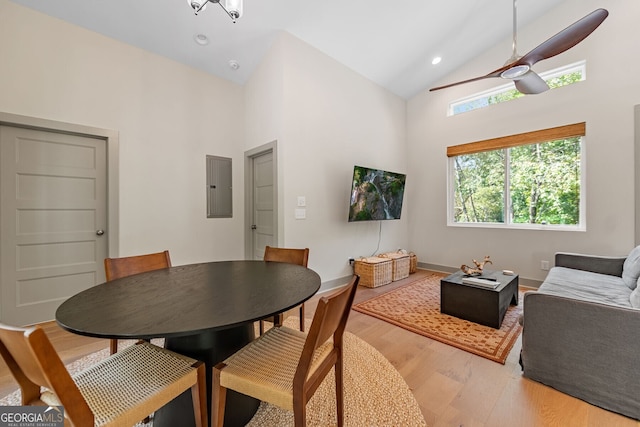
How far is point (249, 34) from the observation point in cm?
301

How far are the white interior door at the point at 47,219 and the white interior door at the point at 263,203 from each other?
5.73ft

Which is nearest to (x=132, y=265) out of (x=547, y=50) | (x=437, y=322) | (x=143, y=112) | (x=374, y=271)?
(x=143, y=112)

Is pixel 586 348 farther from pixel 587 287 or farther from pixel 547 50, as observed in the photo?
pixel 547 50

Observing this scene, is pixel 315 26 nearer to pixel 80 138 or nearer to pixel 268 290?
pixel 80 138

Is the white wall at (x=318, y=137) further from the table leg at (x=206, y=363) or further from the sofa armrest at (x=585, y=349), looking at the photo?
the sofa armrest at (x=585, y=349)

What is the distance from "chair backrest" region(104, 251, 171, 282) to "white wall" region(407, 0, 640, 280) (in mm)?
4338

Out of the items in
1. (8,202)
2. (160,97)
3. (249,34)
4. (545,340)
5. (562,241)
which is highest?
(249,34)

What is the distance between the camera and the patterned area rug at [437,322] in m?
2.10

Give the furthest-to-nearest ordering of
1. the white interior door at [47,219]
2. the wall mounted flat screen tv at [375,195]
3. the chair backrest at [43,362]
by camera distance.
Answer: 1. the wall mounted flat screen tv at [375,195]
2. the white interior door at [47,219]
3. the chair backrest at [43,362]

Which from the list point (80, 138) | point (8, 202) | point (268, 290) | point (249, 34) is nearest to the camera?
point (268, 290)

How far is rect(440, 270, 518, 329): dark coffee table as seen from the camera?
2385 millimetres

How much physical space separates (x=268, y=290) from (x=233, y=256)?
2714 mm

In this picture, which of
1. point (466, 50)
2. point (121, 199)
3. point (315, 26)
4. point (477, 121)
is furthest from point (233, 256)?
point (466, 50)

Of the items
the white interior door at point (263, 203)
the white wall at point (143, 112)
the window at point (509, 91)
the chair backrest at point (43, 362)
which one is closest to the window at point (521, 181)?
the window at point (509, 91)
